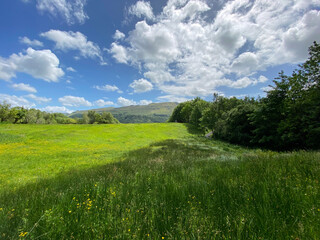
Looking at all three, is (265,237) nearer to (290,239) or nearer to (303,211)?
(290,239)

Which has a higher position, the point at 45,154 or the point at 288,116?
the point at 288,116

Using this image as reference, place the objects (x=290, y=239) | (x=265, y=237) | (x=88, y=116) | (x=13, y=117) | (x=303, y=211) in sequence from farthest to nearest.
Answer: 1. (x=88, y=116)
2. (x=13, y=117)
3. (x=303, y=211)
4. (x=265, y=237)
5. (x=290, y=239)

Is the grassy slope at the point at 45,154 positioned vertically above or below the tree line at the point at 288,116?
below

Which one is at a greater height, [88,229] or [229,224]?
[229,224]

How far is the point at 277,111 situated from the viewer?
22281 millimetres

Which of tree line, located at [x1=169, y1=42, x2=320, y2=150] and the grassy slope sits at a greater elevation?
tree line, located at [x1=169, y1=42, x2=320, y2=150]

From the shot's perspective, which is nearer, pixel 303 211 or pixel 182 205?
pixel 303 211

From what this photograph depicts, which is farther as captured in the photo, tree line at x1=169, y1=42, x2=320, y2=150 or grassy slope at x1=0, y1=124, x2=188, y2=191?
tree line at x1=169, y1=42, x2=320, y2=150

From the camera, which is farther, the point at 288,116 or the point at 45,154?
the point at 288,116

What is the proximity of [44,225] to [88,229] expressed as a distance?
85 cm

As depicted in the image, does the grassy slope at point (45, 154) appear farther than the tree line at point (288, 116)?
No

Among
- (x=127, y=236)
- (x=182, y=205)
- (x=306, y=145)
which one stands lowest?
(x=306, y=145)

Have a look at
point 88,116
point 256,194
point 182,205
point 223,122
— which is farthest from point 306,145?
point 88,116

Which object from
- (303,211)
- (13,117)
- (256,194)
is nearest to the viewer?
(303,211)
